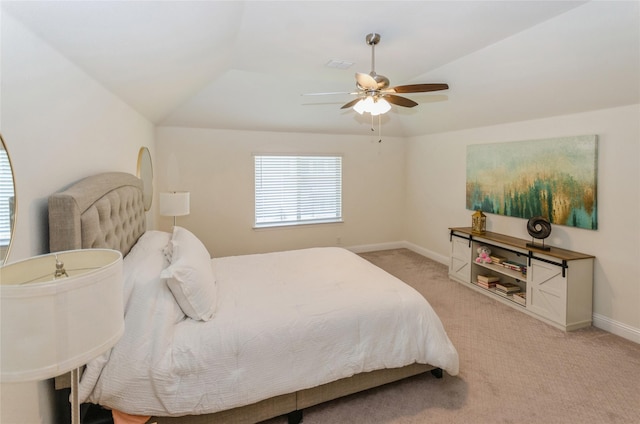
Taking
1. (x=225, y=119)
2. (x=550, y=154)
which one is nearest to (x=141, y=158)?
(x=225, y=119)

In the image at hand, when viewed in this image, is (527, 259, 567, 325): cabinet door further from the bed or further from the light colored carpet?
the bed

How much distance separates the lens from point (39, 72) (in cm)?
138

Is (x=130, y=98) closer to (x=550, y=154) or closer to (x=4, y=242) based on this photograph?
(x=4, y=242)

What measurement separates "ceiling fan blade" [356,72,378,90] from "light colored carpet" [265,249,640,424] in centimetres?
219

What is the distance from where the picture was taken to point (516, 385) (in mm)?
2293

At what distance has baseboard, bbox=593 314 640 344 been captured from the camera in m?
2.88

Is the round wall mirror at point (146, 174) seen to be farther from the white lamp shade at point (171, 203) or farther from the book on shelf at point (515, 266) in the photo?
the book on shelf at point (515, 266)

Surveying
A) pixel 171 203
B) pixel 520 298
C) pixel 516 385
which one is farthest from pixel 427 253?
pixel 171 203

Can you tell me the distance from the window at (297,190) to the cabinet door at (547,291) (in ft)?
10.1

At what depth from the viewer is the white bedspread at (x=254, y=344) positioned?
1604 mm

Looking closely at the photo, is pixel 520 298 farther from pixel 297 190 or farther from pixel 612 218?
pixel 297 190

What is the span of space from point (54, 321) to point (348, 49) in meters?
2.88

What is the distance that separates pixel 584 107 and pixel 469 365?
2705 millimetres

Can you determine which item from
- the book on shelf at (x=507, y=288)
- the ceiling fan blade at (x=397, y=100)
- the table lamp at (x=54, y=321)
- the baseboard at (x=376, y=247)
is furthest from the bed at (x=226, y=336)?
the baseboard at (x=376, y=247)
